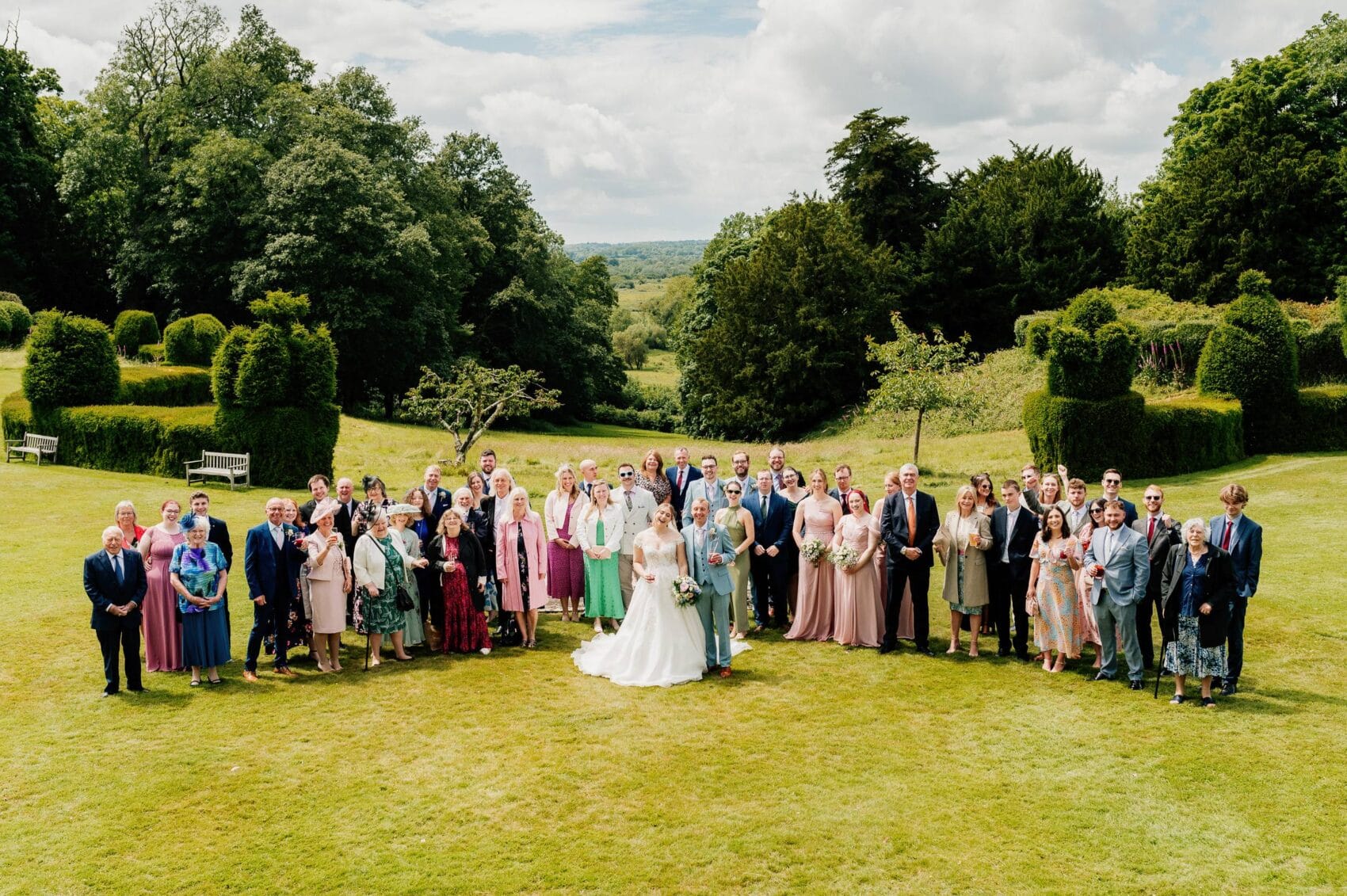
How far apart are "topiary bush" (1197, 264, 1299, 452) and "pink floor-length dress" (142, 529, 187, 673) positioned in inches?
951

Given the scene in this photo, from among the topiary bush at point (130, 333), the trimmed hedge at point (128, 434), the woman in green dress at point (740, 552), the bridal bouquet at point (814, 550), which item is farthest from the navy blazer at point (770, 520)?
the topiary bush at point (130, 333)

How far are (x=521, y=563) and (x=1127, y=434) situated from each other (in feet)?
53.6

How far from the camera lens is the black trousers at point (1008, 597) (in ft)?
35.1

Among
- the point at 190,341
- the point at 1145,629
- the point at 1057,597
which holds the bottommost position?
the point at 1145,629

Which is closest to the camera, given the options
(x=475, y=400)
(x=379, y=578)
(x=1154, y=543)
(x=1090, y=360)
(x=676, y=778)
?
(x=676, y=778)

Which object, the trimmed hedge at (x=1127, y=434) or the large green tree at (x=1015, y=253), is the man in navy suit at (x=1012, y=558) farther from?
the large green tree at (x=1015, y=253)

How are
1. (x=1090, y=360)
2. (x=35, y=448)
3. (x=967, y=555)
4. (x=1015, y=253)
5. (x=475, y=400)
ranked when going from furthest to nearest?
(x=1015, y=253) < (x=475, y=400) < (x=35, y=448) < (x=1090, y=360) < (x=967, y=555)

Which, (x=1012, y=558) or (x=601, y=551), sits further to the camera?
(x=601, y=551)

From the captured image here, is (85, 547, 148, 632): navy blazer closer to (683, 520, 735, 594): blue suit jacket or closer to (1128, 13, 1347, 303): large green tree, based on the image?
(683, 520, 735, 594): blue suit jacket

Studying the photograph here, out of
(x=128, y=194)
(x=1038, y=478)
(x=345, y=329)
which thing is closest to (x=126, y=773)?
(x=1038, y=478)

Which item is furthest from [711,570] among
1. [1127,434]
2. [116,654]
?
[1127,434]

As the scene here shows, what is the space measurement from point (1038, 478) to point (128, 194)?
42.9m

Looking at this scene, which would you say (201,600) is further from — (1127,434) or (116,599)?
(1127,434)

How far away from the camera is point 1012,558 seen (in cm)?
1065
